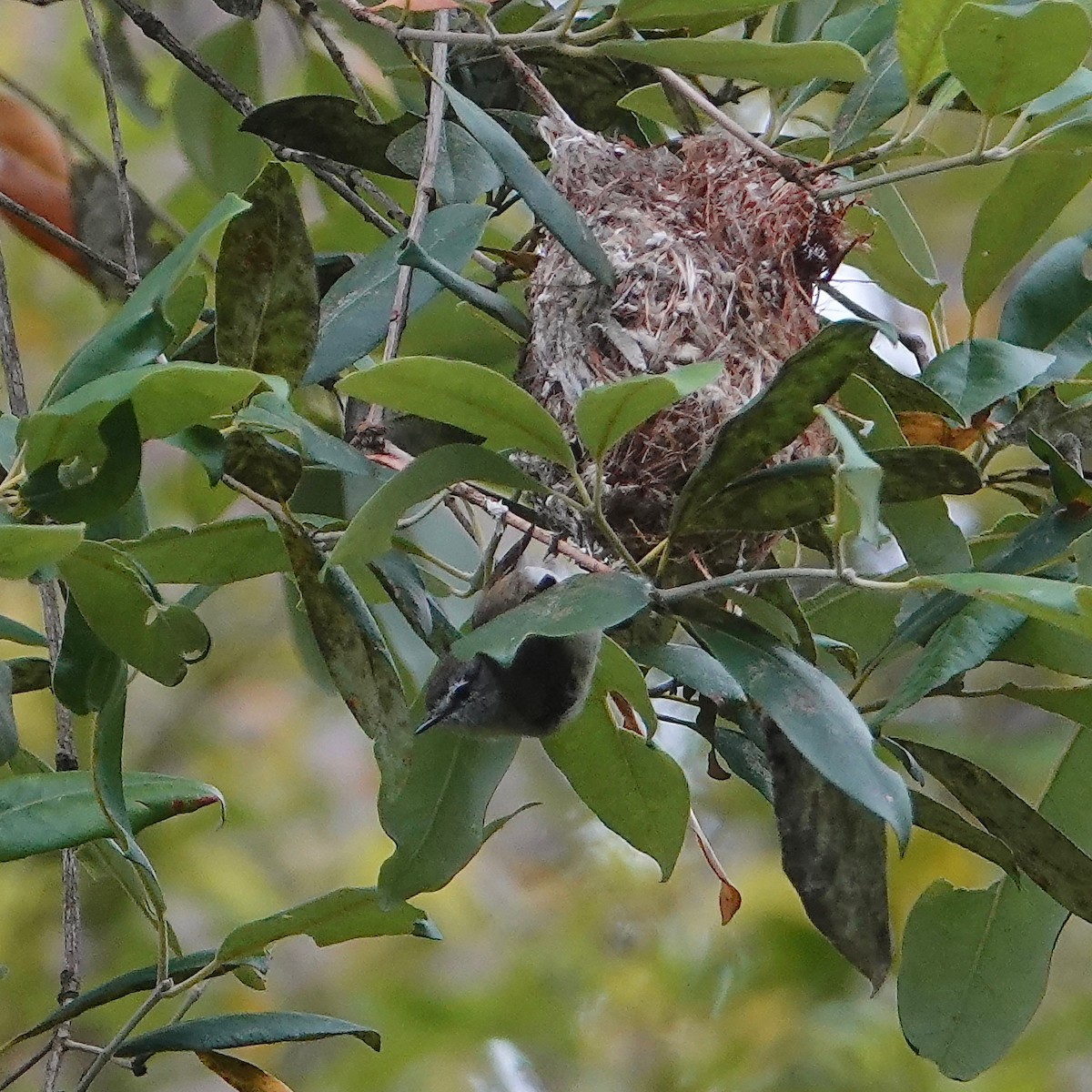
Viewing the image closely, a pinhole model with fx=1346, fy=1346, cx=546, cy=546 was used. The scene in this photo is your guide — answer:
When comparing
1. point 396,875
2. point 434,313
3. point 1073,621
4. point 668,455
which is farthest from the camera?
point 434,313

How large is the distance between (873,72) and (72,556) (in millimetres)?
784

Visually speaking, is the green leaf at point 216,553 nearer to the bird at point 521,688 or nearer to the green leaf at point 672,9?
the bird at point 521,688

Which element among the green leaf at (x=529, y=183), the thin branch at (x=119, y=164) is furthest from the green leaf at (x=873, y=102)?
the thin branch at (x=119, y=164)

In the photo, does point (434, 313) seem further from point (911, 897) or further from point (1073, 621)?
point (911, 897)

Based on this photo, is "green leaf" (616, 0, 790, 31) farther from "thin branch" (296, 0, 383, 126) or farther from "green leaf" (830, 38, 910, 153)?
"thin branch" (296, 0, 383, 126)

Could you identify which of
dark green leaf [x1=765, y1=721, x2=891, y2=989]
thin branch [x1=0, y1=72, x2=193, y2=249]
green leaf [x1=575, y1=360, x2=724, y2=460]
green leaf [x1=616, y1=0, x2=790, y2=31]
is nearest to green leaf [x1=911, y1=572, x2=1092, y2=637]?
green leaf [x1=575, y1=360, x2=724, y2=460]

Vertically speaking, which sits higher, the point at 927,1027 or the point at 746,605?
the point at 746,605

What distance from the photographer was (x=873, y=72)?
3.73 ft

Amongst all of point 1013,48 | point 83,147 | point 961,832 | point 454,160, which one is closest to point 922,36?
point 1013,48

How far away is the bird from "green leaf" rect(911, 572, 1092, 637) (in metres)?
0.24

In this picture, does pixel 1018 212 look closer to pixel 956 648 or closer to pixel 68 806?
pixel 956 648

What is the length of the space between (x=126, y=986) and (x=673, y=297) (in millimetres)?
708

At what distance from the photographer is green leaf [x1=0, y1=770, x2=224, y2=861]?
92cm

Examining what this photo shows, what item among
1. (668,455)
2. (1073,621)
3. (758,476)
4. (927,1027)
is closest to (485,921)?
(927,1027)
